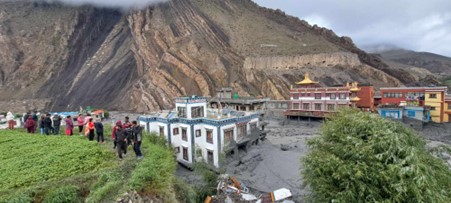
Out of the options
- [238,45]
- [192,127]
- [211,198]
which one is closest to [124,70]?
[238,45]

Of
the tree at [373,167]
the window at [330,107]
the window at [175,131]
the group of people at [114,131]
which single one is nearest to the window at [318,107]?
the window at [330,107]

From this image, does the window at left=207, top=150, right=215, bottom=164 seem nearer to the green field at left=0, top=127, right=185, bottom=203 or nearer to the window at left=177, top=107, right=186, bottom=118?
the window at left=177, top=107, right=186, bottom=118

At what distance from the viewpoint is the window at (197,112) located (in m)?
22.8

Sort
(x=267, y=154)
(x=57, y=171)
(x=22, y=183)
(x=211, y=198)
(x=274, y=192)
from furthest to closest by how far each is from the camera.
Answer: (x=267, y=154) → (x=274, y=192) → (x=211, y=198) → (x=57, y=171) → (x=22, y=183)

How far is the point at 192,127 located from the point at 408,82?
67450 mm

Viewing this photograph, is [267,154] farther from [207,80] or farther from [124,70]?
[124,70]

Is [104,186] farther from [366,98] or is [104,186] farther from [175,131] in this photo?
[366,98]

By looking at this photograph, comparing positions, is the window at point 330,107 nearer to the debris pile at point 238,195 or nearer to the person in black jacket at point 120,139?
the debris pile at point 238,195

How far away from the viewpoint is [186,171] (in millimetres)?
21812

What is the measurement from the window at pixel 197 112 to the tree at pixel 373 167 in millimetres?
12988

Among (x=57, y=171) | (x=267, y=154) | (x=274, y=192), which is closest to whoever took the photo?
(x=57, y=171)

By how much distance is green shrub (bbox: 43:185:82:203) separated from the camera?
25.3 feet

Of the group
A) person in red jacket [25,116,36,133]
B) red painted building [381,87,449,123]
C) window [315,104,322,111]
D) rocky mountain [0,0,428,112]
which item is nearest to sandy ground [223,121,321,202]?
window [315,104,322,111]

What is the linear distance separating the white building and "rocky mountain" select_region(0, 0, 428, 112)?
3391cm
